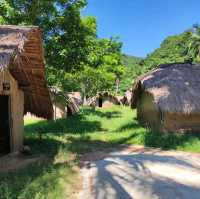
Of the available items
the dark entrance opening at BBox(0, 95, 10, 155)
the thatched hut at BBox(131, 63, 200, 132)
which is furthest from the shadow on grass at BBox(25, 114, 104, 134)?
the dark entrance opening at BBox(0, 95, 10, 155)

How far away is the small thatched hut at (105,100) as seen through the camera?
4420cm

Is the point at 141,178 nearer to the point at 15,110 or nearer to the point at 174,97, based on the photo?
the point at 15,110

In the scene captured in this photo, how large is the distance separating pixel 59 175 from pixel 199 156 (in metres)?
4.97

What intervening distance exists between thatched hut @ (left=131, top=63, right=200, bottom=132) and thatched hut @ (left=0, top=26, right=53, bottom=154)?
4.47 m

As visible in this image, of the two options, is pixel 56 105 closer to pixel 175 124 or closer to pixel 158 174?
pixel 175 124

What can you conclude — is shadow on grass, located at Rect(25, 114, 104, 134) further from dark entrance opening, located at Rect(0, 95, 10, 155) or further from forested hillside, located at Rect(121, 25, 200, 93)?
forested hillside, located at Rect(121, 25, 200, 93)

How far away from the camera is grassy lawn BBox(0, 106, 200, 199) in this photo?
22.4ft

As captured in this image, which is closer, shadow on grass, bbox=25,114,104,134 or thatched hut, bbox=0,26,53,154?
thatched hut, bbox=0,26,53,154

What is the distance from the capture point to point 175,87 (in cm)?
1577

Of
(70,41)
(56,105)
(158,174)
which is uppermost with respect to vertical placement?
(70,41)

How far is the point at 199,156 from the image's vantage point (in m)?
11.2

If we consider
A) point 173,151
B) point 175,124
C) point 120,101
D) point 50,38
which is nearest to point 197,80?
point 175,124

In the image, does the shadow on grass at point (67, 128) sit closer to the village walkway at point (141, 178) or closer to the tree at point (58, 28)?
the tree at point (58, 28)

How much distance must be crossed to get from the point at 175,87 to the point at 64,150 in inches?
248
